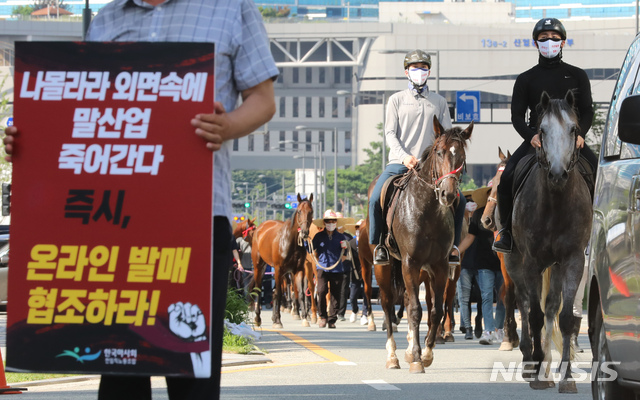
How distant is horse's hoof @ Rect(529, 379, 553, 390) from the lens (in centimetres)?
1091

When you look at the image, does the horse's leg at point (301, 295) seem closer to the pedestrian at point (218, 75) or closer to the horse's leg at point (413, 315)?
the horse's leg at point (413, 315)

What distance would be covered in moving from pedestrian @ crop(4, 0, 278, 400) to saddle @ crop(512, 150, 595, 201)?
22.5ft

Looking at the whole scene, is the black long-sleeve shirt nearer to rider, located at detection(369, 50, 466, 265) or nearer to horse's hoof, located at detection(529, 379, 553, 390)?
rider, located at detection(369, 50, 466, 265)

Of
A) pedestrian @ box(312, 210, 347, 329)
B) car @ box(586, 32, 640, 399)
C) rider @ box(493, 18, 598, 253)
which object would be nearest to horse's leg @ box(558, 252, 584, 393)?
rider @ box(493, 18, 598, 253)

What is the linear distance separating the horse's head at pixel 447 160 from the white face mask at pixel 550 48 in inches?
45.2

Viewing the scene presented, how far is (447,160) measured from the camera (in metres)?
12.8

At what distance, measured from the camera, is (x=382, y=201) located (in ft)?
46.5

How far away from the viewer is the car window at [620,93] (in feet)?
25.2

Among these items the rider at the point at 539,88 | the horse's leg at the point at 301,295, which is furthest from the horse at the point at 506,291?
the horse's leg at the point at 301,295

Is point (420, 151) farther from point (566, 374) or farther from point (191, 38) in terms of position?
point (191, 38)

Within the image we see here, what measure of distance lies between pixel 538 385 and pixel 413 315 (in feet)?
7.85

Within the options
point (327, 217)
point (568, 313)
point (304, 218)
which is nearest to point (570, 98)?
point (568, 313)

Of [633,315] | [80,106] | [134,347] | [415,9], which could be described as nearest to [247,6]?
[80,106]

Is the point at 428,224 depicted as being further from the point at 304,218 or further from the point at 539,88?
the point at 304,218
